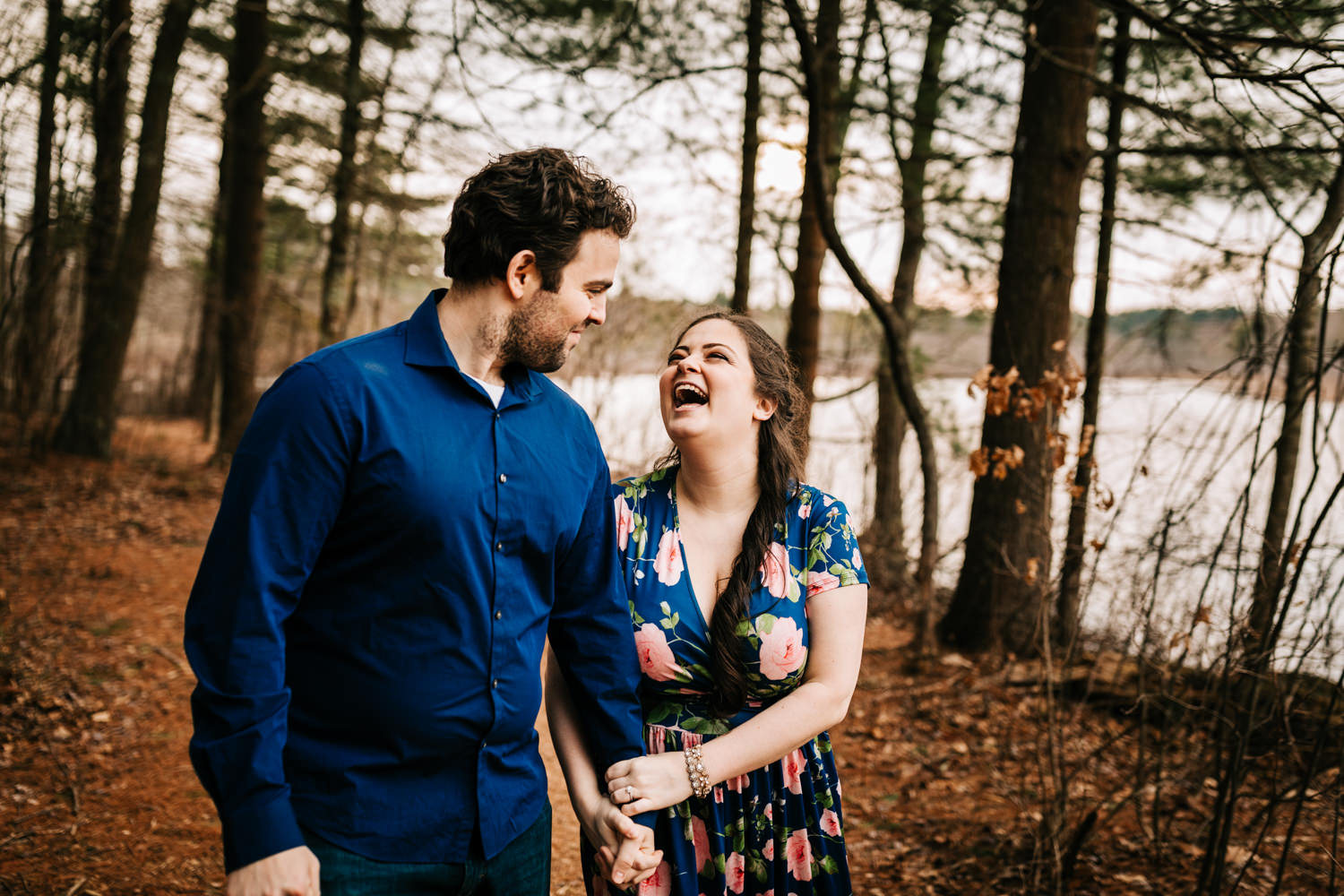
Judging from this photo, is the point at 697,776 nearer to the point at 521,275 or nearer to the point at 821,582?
the point at 821,582

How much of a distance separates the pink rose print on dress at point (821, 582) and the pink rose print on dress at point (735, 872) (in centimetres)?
62

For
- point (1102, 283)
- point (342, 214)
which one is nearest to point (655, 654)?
point (1102, 283)

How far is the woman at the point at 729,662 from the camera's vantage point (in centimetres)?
192

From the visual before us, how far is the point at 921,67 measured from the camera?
28.2 feet

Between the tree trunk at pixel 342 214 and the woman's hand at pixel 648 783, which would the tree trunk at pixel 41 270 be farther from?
the woman's hand at pixel 648 783

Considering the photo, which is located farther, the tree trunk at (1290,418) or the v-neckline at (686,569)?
the tree trunk at (1290,418)

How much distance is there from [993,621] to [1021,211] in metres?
2.68

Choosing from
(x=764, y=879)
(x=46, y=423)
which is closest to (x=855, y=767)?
(x=764, y=879)

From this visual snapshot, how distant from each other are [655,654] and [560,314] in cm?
79

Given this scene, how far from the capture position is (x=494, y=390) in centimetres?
183

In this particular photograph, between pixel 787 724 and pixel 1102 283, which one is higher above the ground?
pixel 1102 283

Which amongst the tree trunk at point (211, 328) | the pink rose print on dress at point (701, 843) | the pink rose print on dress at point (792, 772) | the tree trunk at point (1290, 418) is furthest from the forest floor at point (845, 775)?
the tree trunk at point (211, 328)

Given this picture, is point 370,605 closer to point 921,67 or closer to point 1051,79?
point 1051,79

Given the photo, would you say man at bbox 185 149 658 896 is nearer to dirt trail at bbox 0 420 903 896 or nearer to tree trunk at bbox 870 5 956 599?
dirt trail at bbox 0 420 903 896
